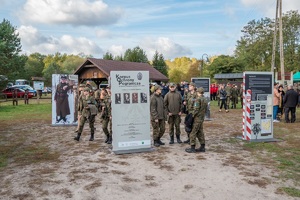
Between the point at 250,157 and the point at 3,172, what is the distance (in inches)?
238

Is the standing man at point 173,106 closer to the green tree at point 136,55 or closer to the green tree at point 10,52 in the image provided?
the green tree at point 10,52

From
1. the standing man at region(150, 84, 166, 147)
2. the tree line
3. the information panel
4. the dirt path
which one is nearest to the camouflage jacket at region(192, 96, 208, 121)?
the dirt path

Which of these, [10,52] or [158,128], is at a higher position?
[10,52]

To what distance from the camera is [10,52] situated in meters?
35.2

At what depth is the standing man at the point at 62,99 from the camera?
1418 centimetres

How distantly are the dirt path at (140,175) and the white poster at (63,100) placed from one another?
15.1 ft

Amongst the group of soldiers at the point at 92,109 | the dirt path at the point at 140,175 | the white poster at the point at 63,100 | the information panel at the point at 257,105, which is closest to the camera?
the dirt path at the point at 140,175

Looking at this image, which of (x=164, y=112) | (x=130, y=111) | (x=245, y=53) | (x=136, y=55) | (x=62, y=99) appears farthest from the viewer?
(x=136, y=55)

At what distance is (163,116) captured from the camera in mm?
9547

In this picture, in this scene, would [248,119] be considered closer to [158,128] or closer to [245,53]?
[158,128]

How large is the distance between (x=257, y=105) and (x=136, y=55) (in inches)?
2295

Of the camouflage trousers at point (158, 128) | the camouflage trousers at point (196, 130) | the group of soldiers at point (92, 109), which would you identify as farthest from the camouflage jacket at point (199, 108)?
the group of soldiers at point (92, 109)

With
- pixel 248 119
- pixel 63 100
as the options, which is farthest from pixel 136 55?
pixel 248 119

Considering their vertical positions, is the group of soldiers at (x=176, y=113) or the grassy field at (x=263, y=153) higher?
the group of soldiers at (x=176, y=113)
